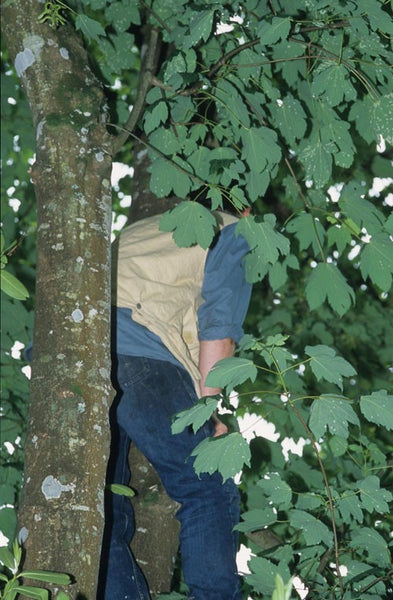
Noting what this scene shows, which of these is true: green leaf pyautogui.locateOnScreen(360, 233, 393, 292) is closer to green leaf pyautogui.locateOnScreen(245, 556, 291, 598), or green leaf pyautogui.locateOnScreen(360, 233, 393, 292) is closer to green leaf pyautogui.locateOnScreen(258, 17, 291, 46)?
green leaf pyautogui.locateOnScreen(258, 17, 291, 46)

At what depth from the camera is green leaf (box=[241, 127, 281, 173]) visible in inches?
105

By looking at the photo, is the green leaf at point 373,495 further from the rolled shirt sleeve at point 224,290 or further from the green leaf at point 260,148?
the green leaf at point 260,148

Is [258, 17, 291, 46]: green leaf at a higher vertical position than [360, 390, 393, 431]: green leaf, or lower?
higher

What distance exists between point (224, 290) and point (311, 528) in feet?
2.81

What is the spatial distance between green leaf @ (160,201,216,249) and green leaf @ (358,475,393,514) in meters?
0.92

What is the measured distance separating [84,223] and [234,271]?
2.76 ft

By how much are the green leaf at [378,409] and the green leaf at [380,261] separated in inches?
23.3

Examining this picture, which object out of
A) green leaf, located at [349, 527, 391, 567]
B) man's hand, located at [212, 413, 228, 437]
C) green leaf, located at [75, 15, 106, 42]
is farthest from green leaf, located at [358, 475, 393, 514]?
green leaf, located at [75, 15, 106, 42]

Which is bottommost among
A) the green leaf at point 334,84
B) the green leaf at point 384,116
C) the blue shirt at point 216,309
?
the blue shirt at point 216,309

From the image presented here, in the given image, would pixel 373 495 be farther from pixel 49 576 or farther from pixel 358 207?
pixel 49 576

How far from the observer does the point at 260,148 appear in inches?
105

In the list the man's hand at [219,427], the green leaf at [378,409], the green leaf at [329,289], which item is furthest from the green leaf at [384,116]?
the man's hand at [219,427]

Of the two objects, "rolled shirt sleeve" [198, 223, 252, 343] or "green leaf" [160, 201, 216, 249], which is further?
"rolled shirt sleeve" [198, 223, 252, 343]

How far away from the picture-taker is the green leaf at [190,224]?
8.07 ft
